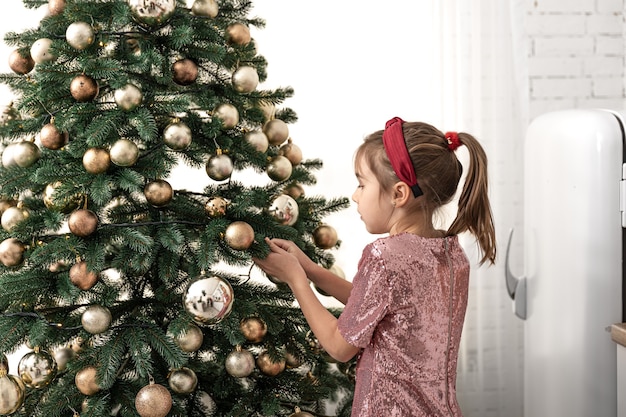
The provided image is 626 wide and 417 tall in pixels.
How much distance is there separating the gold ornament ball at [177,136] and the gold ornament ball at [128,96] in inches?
3.4

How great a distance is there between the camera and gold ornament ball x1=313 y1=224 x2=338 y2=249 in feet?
6.36

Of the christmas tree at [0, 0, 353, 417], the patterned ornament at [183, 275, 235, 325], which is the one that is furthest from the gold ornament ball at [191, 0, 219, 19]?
the patterned ornament at [183, 275, 235, 325]

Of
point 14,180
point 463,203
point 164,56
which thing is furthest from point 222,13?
point 463,203

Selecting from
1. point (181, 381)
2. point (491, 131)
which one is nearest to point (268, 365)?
point (181, 381)

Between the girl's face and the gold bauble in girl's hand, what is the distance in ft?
2.46

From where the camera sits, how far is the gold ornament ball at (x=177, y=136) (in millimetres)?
1540

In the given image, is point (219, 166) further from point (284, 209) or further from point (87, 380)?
point (87, 380)

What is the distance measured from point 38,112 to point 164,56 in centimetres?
31

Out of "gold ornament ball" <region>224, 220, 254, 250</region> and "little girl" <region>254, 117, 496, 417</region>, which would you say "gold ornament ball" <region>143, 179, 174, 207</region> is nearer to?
"gold ornament ball" <region>224, 220, 254, 250</region>

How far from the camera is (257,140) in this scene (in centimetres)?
171

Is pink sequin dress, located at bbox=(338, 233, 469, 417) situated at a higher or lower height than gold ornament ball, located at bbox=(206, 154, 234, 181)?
lower

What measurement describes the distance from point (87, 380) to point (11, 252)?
1.08ft

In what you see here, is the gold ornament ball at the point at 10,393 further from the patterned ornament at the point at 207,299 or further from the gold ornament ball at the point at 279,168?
the gold ornament ball at the point at 279,168

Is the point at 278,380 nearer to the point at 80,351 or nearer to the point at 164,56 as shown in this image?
the point at 80,351
